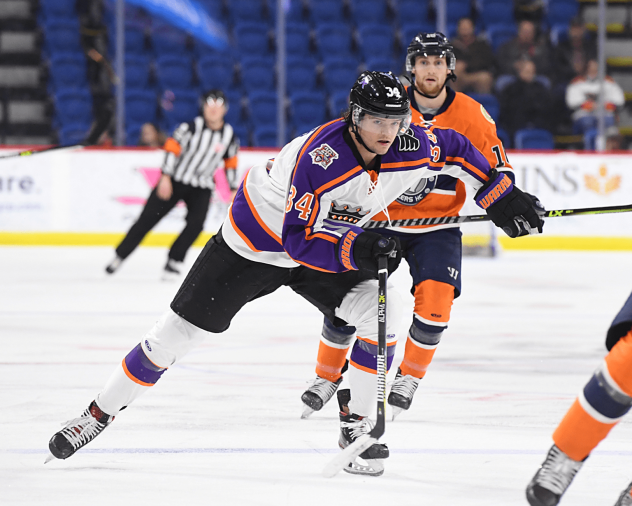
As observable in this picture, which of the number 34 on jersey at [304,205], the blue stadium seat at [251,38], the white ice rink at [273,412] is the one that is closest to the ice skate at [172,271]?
the white ice rink at [273,412]

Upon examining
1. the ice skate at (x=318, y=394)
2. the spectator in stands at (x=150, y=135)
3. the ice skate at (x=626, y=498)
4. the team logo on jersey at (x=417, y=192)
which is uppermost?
the team logo on jersey at (x=417, y=192)

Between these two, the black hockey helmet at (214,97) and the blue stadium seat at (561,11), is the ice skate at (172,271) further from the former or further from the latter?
the blue stadium seat at (561,11)

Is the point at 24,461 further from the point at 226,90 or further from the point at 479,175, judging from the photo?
the point at 226,90

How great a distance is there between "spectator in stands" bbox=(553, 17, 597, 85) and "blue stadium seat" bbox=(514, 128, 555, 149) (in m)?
0.75

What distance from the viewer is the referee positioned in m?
7.30

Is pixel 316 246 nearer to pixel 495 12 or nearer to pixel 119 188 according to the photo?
pixel 119 188

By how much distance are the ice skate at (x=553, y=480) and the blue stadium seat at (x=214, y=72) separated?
972 centimetres

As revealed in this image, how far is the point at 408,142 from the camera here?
2783mm

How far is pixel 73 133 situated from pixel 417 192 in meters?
7.84

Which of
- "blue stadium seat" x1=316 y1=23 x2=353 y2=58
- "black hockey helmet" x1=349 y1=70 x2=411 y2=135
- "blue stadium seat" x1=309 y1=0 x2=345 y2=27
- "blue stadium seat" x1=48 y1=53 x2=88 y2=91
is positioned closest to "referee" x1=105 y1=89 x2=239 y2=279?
"blue stadium seat" x1=48 y1=53 x2=88 y2=91

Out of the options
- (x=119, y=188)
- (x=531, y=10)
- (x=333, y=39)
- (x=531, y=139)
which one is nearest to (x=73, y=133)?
(x=119, y=188)

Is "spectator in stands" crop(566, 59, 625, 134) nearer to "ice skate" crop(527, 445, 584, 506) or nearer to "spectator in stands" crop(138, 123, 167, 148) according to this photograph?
"spectator in stands" crop(138, 123, 167, 148)

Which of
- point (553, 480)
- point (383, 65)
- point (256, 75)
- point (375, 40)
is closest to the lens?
point (553, 480)

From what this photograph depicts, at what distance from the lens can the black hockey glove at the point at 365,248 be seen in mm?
2451
